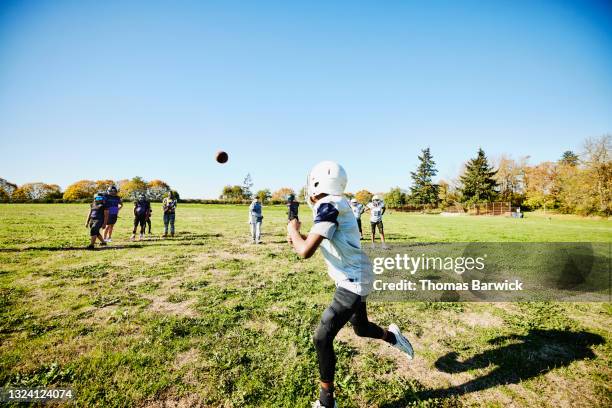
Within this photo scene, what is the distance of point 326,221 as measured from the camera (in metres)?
2.93

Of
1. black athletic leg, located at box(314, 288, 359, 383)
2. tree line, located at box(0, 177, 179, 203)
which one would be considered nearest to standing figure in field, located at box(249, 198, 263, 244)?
black athletic leg, located at box(314, 288, 359, 383)

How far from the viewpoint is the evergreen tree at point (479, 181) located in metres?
73.9

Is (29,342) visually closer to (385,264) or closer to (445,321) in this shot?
(445,321)

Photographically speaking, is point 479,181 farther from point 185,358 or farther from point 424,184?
point 185,358

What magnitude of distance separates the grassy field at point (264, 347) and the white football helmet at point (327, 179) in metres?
2.58

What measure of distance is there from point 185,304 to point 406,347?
4.78m

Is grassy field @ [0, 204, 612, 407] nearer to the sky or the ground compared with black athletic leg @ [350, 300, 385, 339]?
nearer to the ground

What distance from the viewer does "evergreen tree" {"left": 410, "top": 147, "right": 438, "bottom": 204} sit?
86625mm

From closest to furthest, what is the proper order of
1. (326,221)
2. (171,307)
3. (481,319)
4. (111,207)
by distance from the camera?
1. (326,221)
2. (481,319)
3. (171,307)
4. (111,207)

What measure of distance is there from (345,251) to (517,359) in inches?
140

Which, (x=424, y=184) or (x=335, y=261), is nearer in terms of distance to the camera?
(x=335, y=261)

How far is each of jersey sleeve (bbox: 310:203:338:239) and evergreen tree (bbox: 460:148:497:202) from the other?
82642 millimetres

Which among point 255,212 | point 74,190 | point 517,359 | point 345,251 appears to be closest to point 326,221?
point 345,251

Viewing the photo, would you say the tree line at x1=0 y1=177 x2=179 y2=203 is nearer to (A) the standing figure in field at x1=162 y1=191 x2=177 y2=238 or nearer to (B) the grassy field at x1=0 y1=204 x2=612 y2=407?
(A) the standing figure in field at x1=162 y1=191 x2=177 y2=238
